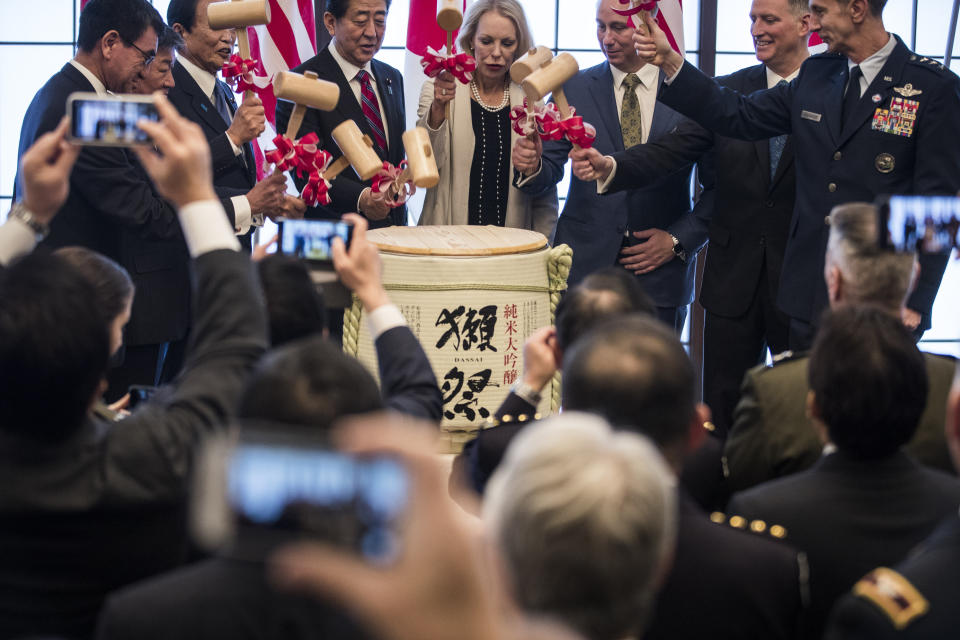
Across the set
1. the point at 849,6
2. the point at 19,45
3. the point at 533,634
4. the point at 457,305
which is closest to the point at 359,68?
the point at 457,305

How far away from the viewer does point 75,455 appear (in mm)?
1269

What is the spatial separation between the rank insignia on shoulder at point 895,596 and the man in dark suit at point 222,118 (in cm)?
241

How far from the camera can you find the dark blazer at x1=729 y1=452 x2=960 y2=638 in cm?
145

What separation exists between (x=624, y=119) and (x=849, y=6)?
0.93m

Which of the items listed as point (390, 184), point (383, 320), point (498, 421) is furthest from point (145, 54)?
point (498, 421)

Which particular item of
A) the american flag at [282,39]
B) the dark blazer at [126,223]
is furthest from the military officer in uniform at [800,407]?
the american flag at [282,39]

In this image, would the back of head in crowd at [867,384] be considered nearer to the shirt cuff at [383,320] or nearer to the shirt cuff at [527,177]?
the shirt cuff at [383,320]

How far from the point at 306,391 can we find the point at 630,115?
297cm

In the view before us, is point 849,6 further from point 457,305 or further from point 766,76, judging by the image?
point 457,305

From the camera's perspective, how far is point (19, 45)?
468 cm

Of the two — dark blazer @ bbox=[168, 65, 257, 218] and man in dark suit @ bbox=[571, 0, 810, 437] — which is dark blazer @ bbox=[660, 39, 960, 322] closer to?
man in dark suit @ bbox=[571, 0, 810, 437]

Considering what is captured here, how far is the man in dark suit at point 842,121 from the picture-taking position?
3053mm

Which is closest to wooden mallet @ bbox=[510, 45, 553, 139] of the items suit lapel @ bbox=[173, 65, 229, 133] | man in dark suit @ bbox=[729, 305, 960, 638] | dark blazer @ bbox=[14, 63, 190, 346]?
suit lapel @ bbox=[173, 65, 229, 133]

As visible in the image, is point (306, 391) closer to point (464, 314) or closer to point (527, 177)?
point (464, 314)
